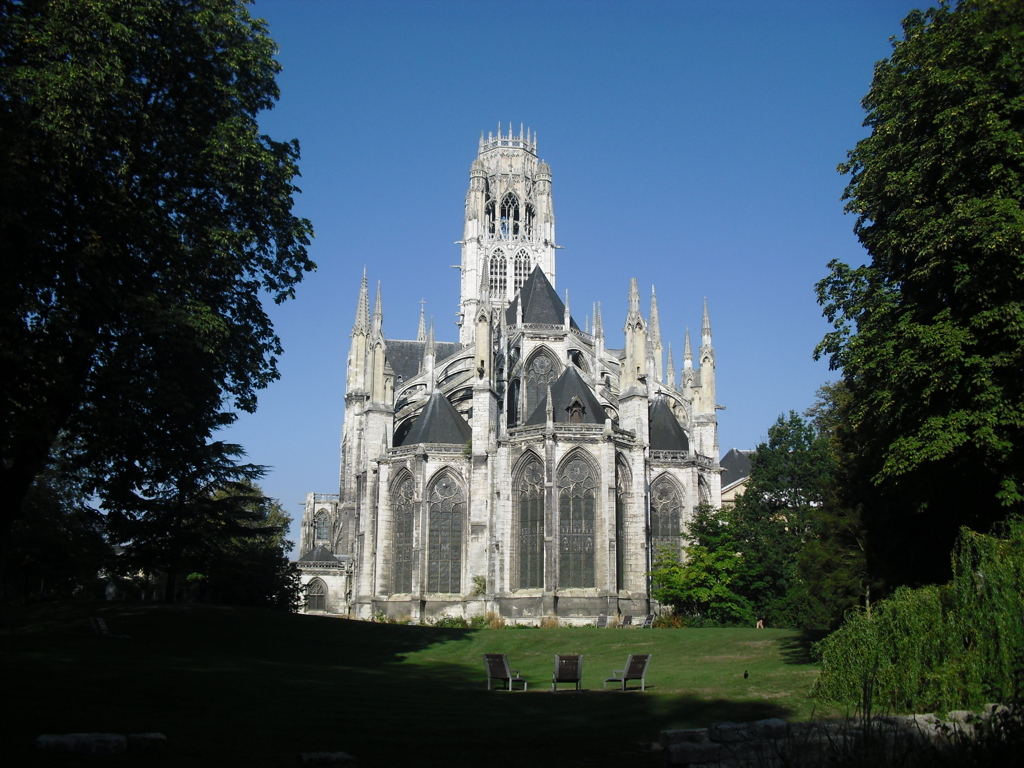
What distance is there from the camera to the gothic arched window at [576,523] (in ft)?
146

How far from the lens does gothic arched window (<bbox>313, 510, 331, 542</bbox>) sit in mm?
75750

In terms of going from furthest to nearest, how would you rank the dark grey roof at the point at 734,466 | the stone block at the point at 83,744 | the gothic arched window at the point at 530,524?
1. the dark grey roof at the point at 734,466
2. the gothic arched window at the point at 530,524
3. the stone block at the point at 83,744

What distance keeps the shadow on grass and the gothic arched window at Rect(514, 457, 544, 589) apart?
15.8m

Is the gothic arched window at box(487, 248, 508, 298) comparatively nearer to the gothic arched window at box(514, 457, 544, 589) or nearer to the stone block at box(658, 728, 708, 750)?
the gothic arched window at box(514, 457, 544, 589)

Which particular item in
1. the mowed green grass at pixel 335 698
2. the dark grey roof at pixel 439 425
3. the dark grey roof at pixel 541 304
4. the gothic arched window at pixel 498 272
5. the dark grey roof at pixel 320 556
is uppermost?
the gothic arched window at pixel 498 272

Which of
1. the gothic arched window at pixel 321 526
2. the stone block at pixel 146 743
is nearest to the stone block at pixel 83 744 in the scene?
the stone block at pixel 146 743

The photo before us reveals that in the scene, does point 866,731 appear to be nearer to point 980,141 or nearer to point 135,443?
point 980,141

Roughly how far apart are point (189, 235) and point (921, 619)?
53.3 ft

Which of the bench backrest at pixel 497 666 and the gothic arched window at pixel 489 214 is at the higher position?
the gothic arched window at pixel 489 214

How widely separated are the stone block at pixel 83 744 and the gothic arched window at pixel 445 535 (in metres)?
38.1

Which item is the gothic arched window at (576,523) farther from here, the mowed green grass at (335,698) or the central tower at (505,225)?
the central tower at (505,225)

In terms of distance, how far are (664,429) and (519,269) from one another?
99.7 ft

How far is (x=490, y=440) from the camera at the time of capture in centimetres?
4753

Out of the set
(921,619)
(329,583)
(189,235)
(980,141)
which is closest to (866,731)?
(921,619)
